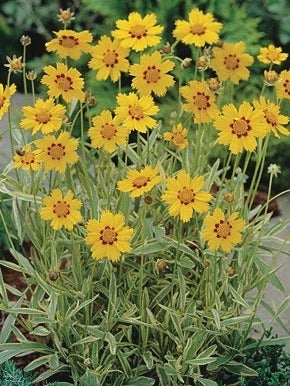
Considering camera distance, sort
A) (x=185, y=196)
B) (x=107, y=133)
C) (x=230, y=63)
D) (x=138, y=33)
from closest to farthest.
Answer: (x=185, y=196) → (x=107, y=133) → (x=138, y=33) → (x=230, y=63)

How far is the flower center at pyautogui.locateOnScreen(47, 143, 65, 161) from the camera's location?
2.02m

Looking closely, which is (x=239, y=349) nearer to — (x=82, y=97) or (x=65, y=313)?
(x=65, y=313)

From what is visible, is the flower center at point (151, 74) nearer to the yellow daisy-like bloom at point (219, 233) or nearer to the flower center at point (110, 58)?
the flower center at point (110, 58)

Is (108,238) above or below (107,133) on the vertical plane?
below

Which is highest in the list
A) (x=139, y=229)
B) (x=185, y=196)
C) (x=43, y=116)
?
(x=43, y=116)

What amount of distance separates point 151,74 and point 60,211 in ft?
1.33

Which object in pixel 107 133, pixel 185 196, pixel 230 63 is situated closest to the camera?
pixel 185 196

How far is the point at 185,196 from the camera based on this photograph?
197 cm

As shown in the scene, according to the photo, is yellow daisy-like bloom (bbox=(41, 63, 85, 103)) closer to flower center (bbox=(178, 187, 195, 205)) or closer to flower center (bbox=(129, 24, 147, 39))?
flower center (bbox=(129, 24, 147, 39))

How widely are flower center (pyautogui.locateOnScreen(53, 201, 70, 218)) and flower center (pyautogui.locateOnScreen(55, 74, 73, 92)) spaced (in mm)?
272

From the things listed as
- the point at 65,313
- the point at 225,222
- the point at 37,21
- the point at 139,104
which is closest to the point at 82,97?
the point at 139,104

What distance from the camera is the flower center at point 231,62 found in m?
2.29

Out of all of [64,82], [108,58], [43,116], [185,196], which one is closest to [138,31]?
[108,58]

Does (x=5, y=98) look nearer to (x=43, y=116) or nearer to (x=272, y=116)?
(x=43, y=116)
